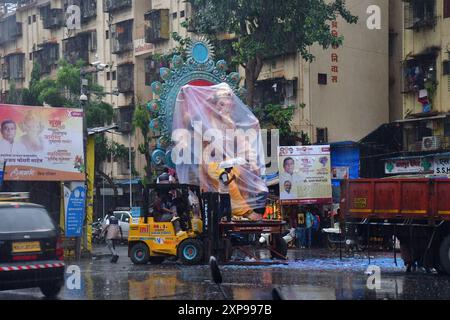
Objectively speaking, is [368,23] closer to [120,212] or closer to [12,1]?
[120,212]

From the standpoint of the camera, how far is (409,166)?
116 ft

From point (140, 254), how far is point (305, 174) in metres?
10.6

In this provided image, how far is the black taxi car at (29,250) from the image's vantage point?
14211 millimetres

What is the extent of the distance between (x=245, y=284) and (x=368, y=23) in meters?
26.4

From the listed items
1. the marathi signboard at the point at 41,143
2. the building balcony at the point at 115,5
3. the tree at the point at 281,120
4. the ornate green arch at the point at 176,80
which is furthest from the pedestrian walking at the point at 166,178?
the building balcony at the point at 115,5

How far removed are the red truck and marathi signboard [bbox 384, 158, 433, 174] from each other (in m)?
13.7

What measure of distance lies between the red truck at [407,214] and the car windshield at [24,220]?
29.0 feet

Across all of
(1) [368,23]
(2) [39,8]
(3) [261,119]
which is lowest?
(3) [261,119]

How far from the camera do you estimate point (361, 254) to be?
26812mm

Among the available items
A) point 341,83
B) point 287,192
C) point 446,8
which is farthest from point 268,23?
point 341,83

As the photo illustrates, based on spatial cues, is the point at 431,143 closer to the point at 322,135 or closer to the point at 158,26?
the point at 322,135

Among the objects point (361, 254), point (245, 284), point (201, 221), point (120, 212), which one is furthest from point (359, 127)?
point (245, 284)

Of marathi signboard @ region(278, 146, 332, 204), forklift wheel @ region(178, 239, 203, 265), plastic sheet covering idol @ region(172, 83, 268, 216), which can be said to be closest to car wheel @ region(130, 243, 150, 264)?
forklift wheel @ region(178, 239, 203, 265)

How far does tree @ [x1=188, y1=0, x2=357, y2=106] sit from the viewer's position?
106 ft
